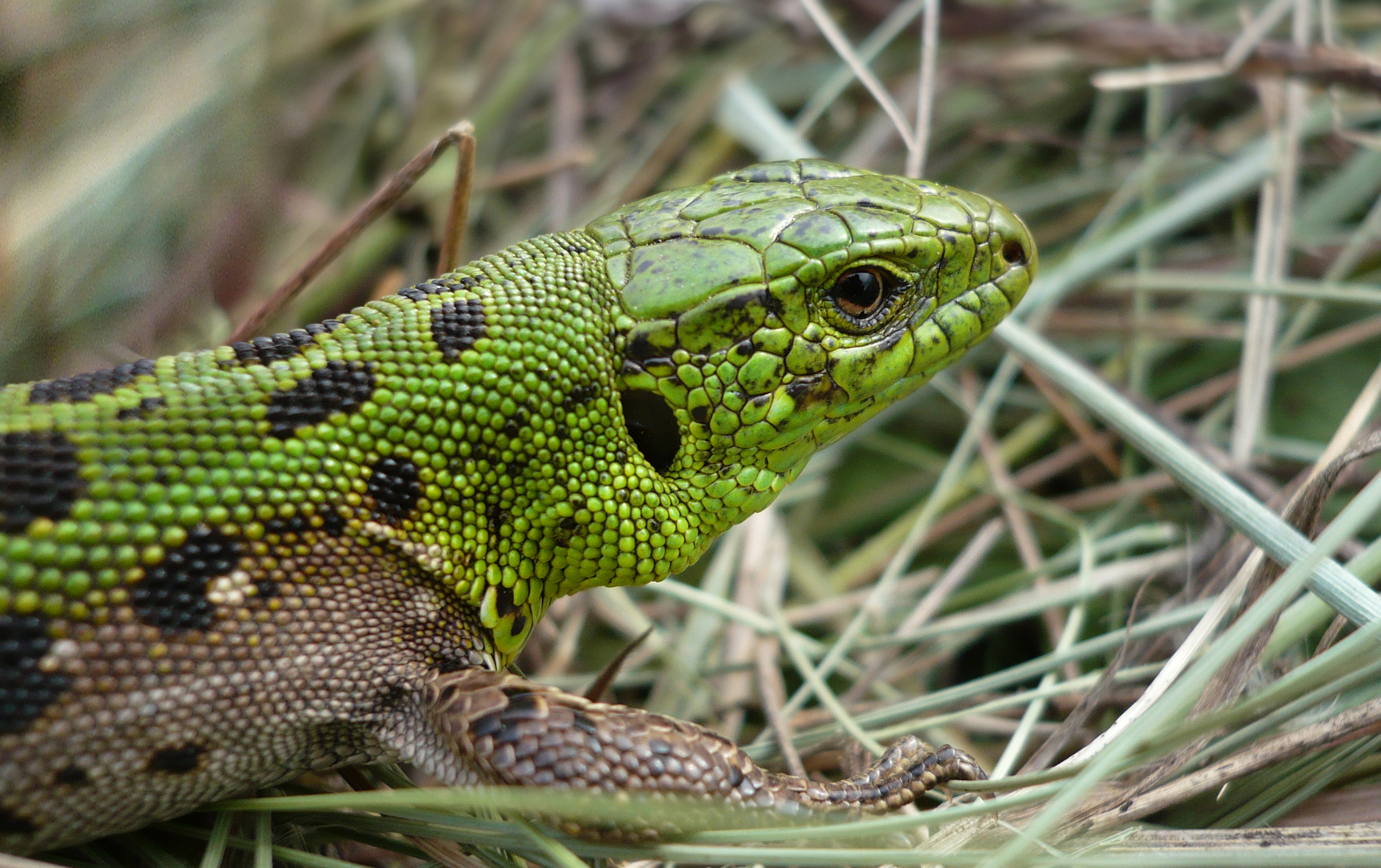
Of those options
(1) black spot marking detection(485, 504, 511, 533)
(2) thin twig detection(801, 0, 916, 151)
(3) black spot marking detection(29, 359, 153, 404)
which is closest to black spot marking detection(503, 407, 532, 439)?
(1) black spot marking detection(485, 504, 511, 533)

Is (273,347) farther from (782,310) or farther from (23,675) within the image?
(782,310)

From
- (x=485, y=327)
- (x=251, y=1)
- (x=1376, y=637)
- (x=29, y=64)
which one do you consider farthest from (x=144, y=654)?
(x=251, y=1)

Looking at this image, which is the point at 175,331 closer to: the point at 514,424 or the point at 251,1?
the point at 251,1

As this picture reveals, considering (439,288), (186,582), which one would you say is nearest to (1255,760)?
(439,288)

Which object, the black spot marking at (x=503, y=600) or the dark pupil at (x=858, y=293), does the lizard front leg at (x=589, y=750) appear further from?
the dark pupil at (x=858, y=293)

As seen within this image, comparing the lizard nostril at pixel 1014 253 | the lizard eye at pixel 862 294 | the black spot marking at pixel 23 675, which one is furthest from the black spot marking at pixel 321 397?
the lizard nostril at pixel 1014 253

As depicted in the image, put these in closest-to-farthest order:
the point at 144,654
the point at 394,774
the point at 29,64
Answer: the point at 144,654
the point at 394,774
the point at 29,64

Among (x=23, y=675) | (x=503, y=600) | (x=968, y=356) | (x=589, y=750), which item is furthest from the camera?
(x=968, y=356)
